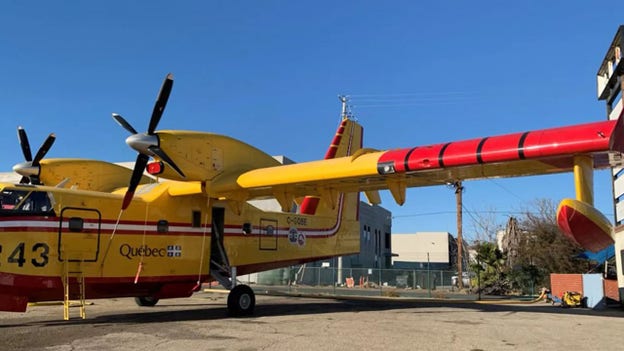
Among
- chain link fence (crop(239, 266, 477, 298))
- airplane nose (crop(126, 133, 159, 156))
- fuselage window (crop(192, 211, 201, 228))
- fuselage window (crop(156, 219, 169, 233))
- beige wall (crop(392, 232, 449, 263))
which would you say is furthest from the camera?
beige wall (crop(392, 232, 449, 263))

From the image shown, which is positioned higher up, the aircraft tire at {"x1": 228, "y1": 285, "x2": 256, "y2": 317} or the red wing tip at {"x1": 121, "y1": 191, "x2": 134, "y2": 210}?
the red wing tip at {"x1": 121, "y1": 191, "x2": 134, "y2": 210}

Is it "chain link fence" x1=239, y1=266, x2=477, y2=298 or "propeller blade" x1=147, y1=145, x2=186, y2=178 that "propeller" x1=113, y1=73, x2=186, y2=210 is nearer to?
"propeller blade" x1=147, y1=145, x2=186, y2=178

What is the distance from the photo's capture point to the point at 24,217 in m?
11.7

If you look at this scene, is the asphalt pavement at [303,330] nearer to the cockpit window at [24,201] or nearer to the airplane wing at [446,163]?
the cockpit window at [24,201]

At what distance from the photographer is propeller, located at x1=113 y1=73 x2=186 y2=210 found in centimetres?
1253

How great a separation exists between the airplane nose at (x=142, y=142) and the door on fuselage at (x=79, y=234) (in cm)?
196

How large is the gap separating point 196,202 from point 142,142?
302 centimetres

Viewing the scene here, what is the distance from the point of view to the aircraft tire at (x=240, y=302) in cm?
1412

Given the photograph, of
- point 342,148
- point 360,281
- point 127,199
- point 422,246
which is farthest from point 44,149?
point 422,246

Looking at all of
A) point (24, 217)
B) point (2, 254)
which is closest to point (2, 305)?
point (2, 254)

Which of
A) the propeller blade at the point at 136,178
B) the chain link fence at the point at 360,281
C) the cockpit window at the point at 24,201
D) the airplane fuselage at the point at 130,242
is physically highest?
the propeller blade at the point at 136,178

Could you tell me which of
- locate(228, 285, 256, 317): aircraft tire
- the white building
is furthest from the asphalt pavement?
the white building

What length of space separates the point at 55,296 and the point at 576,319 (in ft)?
45.1

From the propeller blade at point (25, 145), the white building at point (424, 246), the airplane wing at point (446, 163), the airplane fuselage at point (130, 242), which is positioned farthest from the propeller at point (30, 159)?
the white building at point (424, 246)
